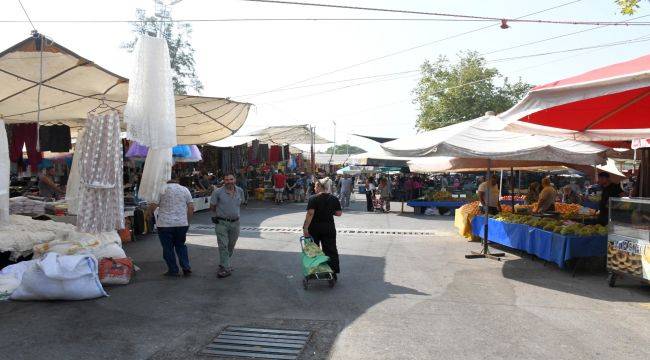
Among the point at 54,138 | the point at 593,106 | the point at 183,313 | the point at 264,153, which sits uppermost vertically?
the point at 593,106

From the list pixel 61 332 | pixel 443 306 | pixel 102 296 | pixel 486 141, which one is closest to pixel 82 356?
pixel 61 332

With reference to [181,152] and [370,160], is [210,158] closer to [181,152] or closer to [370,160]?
[181,152]

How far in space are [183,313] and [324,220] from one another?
2508 millimetres

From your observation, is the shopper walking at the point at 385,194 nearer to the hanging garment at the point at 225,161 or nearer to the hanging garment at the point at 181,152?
the hanging garment at the point at 225,161

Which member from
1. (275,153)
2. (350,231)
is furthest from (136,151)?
(275,153)

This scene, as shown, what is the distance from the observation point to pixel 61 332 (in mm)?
4977

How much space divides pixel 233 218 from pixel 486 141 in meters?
4.86

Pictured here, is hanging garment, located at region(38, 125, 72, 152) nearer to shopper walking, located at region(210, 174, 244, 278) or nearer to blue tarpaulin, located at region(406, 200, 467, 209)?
shopper walking, located at region(210, 174, 244, 278)

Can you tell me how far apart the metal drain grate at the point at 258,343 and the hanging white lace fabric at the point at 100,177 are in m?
3.16

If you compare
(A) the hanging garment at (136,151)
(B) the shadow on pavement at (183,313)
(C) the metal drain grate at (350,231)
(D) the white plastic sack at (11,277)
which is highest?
(A) the hanging garment at (136,151)

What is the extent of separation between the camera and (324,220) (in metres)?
7.29

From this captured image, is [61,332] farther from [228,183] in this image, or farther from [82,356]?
[228,183]

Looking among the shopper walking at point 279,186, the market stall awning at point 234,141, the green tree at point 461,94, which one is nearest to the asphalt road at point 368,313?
the market stall awning at point 234,141

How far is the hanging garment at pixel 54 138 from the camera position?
1181 cm
